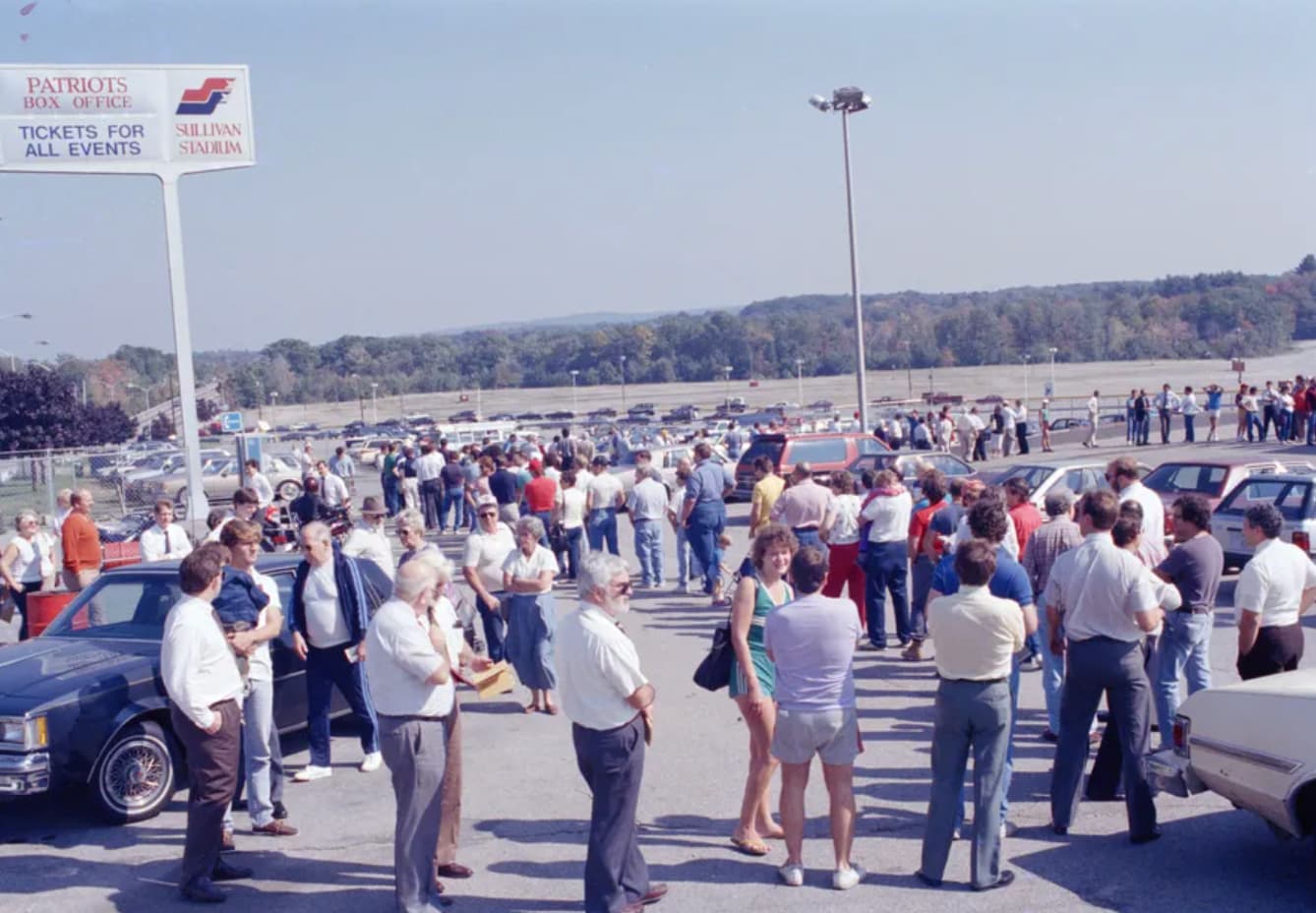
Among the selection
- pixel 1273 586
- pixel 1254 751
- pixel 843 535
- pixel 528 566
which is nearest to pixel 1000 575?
pixel 1273 586

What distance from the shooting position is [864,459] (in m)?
24.2

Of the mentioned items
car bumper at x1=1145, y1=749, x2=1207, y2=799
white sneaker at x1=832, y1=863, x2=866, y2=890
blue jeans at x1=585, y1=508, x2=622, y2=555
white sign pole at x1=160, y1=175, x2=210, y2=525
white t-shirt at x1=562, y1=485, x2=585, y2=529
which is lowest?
white sneaker at x1=832, y1=863, x2=866, y2=890

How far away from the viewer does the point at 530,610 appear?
959 centimetres

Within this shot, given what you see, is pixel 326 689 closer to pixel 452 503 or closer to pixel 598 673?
pixel 598 673

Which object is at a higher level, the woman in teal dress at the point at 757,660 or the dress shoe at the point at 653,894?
the woman in teal dress at the point at 757,660

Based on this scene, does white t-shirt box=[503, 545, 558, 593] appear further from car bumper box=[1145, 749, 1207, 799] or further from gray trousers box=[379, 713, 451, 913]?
car bumper box=[1145, 749, 1207, 799]

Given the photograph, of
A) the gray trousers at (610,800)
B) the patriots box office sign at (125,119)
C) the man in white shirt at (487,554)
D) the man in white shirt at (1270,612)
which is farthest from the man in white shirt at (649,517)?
the patriots box office sign at (125,119)

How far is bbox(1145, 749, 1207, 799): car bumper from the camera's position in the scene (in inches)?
234

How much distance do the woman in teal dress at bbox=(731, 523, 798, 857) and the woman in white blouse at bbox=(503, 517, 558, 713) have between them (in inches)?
133

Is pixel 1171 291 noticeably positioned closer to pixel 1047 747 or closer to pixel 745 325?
pixel 745 325

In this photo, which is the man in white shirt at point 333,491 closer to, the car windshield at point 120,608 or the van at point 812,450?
the van at point 812,450

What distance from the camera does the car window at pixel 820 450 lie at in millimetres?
25344

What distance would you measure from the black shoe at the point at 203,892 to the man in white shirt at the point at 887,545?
21.7 feet

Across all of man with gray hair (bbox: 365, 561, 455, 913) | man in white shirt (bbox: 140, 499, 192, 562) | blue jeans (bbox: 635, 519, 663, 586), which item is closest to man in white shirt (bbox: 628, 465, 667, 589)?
blue jeans (bbox: 635, 519, 663, 586)
